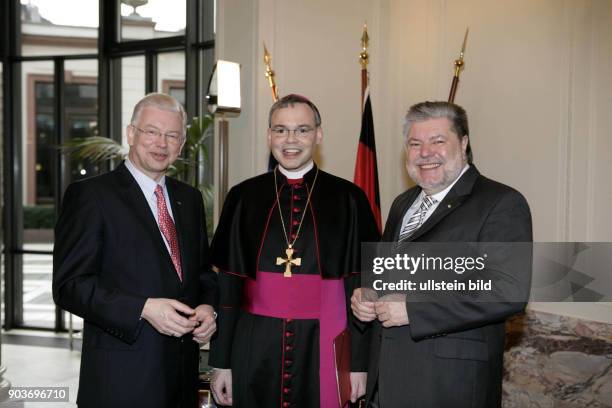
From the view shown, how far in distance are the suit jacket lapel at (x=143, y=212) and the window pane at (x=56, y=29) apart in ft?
19.4

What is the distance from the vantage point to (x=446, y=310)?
6.33 ft

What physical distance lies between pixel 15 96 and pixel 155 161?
6301mm

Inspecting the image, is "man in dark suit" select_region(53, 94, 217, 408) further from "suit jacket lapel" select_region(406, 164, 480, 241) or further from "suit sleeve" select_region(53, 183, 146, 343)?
"suit jacket lapel" select_region(406, 164, 480, 241)

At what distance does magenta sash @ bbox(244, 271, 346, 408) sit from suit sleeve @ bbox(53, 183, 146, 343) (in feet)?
1.87

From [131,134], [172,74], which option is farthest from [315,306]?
[172,74]

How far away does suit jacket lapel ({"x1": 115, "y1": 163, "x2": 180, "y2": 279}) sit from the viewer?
2.25 metres

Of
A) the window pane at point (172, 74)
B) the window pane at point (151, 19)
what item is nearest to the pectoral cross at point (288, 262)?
the window pane at point (172, 74)

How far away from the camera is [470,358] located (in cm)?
197

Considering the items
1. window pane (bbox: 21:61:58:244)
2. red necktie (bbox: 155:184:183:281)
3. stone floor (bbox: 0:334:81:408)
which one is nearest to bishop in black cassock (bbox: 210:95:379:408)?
red necktie (bbox: 155:184:183:281)

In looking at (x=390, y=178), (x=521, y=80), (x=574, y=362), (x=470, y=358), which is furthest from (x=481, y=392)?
(x=390, y=178)

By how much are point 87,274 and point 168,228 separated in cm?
36

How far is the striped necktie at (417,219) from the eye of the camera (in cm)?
216

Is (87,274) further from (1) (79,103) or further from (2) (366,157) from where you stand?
(1) (79,103)

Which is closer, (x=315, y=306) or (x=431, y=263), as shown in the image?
(x=431, y=263)
